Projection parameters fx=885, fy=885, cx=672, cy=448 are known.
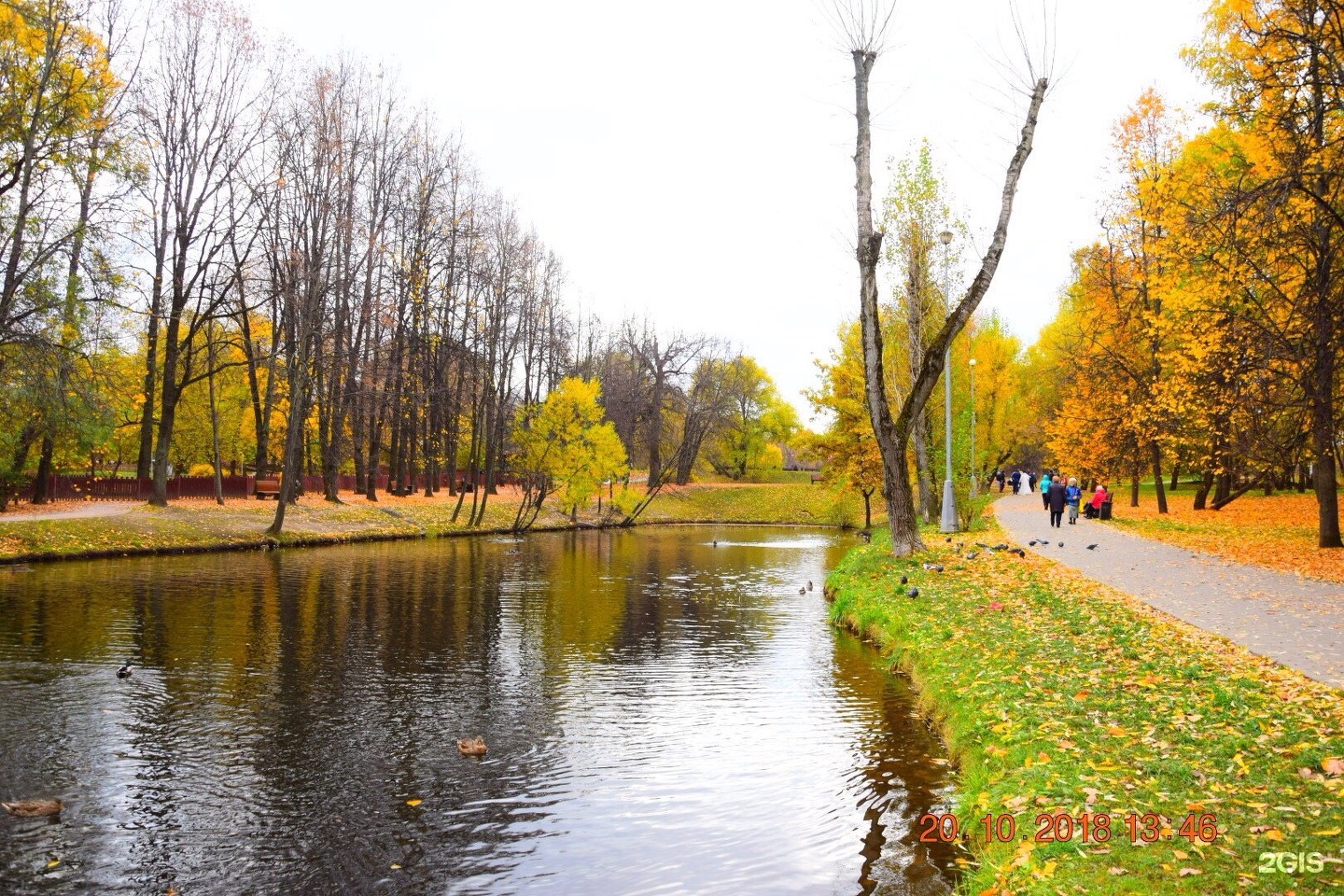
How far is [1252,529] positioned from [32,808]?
90.8ft

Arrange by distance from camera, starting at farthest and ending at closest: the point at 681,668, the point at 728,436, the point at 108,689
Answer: the point at 728,436, the point at 681,668, the point at 108,689

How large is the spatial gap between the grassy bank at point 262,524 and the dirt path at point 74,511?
163 mm

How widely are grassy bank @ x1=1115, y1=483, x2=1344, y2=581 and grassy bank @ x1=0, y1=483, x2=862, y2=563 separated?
796 inches

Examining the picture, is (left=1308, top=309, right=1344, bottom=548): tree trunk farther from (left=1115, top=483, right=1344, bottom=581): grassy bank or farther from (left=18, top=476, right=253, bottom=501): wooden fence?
(left=18, top=476, right=253, bottom=501): wooden fence

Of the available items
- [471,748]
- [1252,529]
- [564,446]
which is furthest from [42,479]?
[1252,529]

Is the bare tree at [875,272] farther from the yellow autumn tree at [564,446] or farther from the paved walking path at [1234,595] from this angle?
the yellow autumn tree at [564,446]

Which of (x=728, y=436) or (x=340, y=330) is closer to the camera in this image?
(x=340, y=330)

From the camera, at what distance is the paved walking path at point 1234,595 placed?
983cm

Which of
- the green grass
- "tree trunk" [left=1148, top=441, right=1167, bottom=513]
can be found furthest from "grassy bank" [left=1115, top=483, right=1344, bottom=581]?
the green grass

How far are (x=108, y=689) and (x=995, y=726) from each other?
1035cm

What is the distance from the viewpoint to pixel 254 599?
730 inches

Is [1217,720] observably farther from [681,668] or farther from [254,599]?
[254,599]

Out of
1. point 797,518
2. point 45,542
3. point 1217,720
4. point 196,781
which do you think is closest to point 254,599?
point 45,542

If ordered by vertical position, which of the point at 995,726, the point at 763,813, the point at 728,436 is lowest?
the point at 763,813
